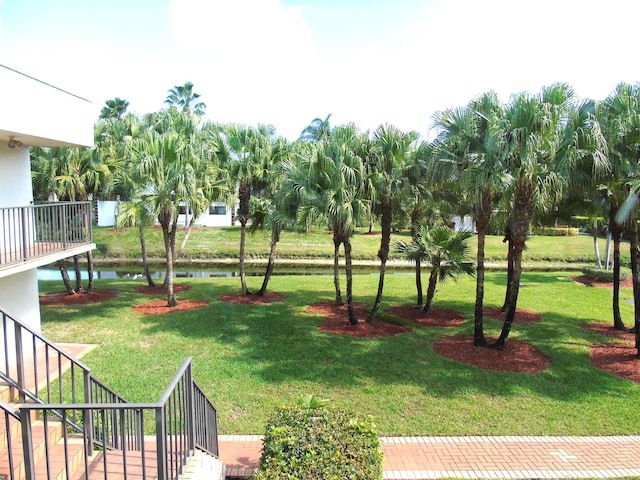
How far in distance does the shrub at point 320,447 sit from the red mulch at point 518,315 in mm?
10946

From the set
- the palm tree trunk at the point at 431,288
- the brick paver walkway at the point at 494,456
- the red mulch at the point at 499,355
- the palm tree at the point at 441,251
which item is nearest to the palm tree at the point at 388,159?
the palm tree at the point at 441,251

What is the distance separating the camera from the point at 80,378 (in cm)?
947

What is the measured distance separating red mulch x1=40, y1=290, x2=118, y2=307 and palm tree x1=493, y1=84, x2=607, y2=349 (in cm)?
1479

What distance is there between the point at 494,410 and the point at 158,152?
1220cm

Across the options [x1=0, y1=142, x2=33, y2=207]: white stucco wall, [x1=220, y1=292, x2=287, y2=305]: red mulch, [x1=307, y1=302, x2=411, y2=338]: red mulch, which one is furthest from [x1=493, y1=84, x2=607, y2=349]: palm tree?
[x1=0, y1=142, x2=33, y2=207]: white stucco wall

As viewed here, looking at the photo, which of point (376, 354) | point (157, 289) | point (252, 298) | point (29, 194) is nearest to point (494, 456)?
point (376, 354)

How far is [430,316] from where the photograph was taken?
15.1 m

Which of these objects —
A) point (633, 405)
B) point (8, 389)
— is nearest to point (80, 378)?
point (8, 389)

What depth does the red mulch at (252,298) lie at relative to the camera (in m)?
16.8

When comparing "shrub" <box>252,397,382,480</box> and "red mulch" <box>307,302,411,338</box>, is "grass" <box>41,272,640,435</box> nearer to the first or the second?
"red mulch" <box>307,302,411,338</box>

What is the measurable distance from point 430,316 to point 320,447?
11.1 meters

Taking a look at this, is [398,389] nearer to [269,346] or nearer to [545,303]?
[269,346]

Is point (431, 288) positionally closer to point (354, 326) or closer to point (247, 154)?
point (354, 326)

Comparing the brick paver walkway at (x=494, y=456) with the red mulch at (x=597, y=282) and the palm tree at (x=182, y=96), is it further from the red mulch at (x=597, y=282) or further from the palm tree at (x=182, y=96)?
the palm tree at (x=182, y=96)
